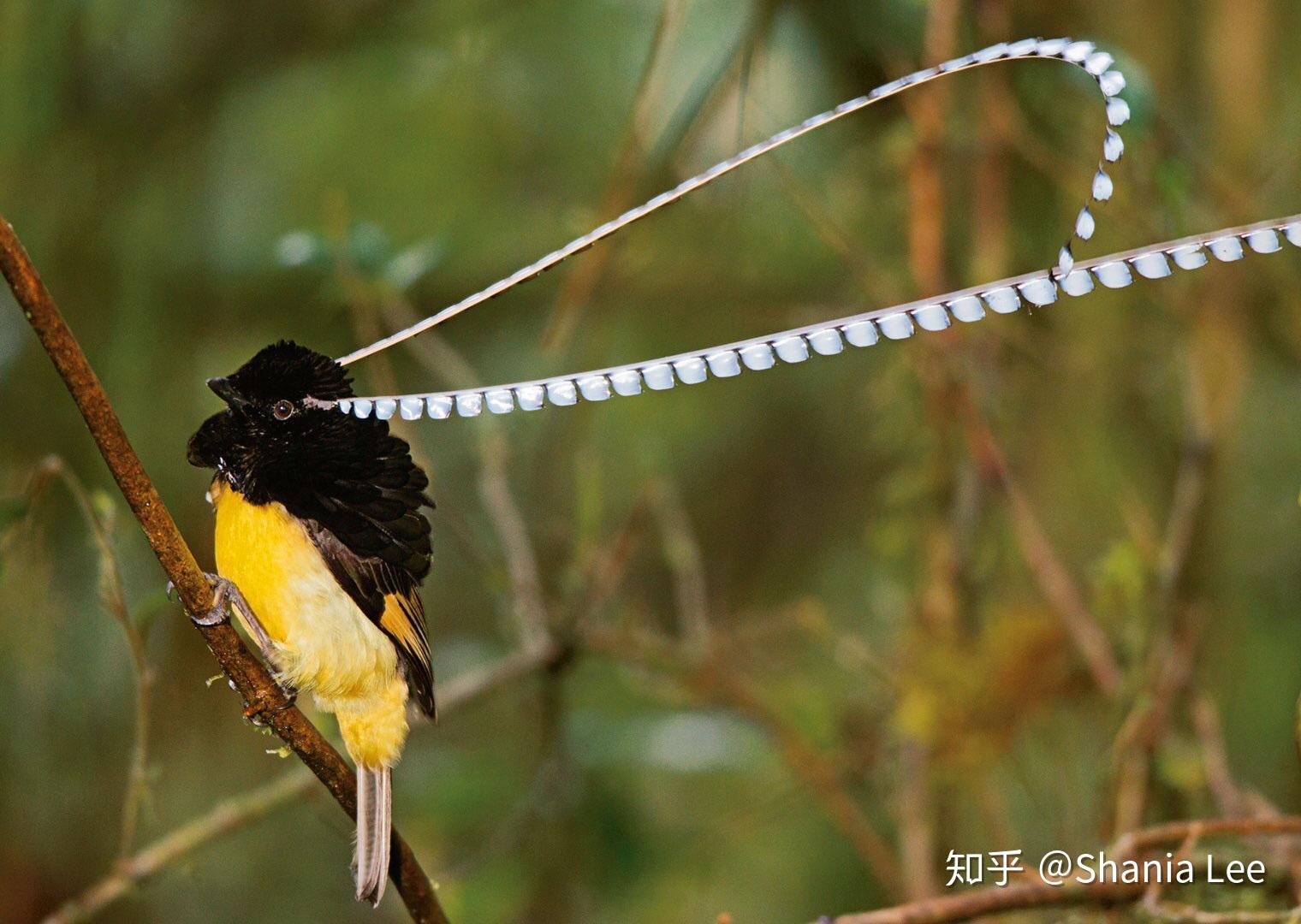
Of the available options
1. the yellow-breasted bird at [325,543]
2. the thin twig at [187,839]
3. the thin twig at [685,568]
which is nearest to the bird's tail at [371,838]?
the yellow-breasted bird at [325,543]

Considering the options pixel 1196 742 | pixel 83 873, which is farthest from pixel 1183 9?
pixel 83 873

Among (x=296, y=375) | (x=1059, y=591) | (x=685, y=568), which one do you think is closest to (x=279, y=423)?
(x=296, y=375)

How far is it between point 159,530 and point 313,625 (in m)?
0.18

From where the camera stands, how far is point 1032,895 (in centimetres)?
98

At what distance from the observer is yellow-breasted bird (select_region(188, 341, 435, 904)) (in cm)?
61

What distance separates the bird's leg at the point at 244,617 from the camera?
554 mm

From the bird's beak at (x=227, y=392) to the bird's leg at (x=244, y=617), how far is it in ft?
0.29

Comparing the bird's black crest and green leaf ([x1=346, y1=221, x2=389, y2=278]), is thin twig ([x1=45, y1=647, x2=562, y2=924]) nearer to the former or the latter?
green leaf ([x1=346, y1=221, x2=389, y2=278])

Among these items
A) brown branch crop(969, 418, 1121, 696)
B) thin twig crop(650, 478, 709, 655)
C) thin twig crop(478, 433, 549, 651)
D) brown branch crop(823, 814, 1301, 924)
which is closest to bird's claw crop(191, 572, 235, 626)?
brown branch crop(823, 814, 1301, 924)

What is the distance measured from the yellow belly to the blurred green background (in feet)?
2.24

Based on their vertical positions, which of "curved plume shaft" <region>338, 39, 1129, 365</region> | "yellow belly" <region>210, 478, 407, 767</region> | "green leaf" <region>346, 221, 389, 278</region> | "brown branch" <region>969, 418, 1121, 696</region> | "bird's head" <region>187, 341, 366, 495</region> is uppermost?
"green leaf" <region>346, 221, 389, 278</region>

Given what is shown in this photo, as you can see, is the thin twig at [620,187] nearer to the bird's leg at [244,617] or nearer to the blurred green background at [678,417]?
the blurred green background at [678,417]

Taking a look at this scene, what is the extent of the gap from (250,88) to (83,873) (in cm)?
143

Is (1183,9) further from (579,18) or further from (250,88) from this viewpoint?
(250,88)
